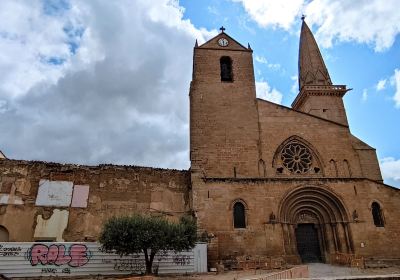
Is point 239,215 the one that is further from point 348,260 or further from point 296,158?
point 348,260

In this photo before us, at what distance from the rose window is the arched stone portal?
1451 mm

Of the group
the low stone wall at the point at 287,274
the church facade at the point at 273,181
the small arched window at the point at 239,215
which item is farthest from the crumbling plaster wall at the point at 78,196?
the low stone wall at the point at 287,274

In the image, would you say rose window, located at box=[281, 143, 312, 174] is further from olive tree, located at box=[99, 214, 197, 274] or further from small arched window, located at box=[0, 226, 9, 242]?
small arched window, located at box=[0, 226, 9, 242]

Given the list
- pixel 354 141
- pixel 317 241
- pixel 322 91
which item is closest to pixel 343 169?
pixel 317 241

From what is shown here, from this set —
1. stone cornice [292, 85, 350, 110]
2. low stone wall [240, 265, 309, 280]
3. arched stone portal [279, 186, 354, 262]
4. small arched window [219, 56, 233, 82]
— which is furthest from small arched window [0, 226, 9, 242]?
stone cornice [292, 85, 350, 110]

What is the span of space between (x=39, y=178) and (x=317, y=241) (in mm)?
16338

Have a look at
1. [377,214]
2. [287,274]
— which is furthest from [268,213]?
[287,274]

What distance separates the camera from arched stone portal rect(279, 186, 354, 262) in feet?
57.5

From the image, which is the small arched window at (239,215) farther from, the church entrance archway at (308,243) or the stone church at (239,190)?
the church entrance archway at (308,243)

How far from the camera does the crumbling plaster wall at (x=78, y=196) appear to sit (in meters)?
15.6

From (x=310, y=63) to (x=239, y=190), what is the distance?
1717 cm

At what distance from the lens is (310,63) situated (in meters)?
28.9

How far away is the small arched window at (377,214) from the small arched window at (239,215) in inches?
305

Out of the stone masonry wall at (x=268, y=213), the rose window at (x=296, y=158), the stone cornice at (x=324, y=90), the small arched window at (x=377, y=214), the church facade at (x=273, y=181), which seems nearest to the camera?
the stone masonry wall at (x=268, y=213)
